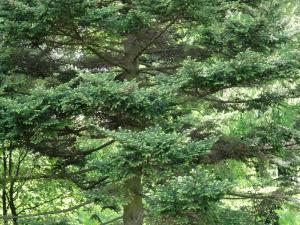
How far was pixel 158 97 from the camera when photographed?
3.91 meters

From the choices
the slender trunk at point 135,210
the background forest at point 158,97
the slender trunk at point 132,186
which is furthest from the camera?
the slender trunk at point 135,210

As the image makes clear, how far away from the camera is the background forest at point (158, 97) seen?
3.77m

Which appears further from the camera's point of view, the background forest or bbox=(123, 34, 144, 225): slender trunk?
bbox=(123, 34, 144, 225): slender trunk

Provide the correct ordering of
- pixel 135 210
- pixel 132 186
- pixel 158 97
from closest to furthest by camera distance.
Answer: pixel 158 97
pixel 132 186
pixel 135 210

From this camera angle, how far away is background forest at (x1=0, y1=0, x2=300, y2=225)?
148 inches

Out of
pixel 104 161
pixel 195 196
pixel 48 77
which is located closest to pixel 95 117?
pixel 48 77

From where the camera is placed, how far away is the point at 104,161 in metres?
4.04

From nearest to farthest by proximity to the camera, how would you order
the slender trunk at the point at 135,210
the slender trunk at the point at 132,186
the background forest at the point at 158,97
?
the background forest at the point at 158,97
the slender trunk at the point at 132,186
the slender trunk at the point at 135,210

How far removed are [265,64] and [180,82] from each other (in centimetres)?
75

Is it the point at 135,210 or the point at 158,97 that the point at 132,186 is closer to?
the point at 135,210

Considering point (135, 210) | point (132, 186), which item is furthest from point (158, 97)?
point (135, 210)

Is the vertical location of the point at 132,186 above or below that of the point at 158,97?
below

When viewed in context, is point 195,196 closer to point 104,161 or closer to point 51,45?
point 104,161

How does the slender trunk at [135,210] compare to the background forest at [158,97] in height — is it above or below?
below
